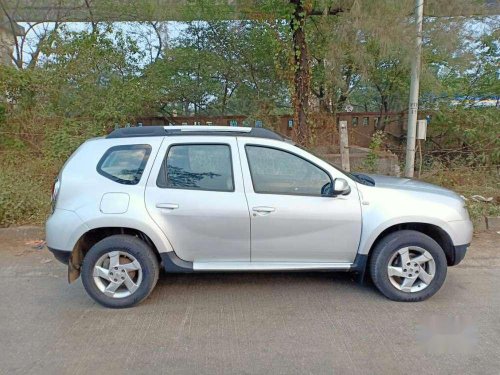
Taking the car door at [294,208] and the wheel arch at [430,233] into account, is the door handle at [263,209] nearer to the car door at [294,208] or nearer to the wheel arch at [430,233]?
the car door at [294,208]

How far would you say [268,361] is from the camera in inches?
106

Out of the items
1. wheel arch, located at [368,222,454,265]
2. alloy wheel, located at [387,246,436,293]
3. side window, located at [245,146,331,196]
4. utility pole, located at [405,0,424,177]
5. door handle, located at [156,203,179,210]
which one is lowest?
alloy wheel, located at [387,246,436,293]

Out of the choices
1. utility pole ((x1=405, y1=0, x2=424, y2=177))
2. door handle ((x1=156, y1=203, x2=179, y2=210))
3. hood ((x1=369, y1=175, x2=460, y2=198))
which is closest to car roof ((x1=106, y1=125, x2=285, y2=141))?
door handle ((x1=156, y1=203, x2=179, y2=210))

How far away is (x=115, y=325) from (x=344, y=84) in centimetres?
761

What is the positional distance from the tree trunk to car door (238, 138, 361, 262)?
4.81 metres

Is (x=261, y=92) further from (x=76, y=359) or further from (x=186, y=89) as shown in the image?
(x=76, y=359)

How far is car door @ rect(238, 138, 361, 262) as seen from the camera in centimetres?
340

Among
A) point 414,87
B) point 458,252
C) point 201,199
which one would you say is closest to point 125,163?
point 201,199

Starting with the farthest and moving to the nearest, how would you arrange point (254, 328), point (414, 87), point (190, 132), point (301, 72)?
point (301, 72)
point (414, 87)
point (190, 132)
point (254, 328)

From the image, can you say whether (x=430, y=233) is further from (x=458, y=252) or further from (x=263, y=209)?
(x=263, y=209)

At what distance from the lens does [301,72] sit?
27.0ft

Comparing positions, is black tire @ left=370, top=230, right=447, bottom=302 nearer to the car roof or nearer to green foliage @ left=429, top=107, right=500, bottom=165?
the car roof

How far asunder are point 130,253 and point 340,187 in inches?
80.2

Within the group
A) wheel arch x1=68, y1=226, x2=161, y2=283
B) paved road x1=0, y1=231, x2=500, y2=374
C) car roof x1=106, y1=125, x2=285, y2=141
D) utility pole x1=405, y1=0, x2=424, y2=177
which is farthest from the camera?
utility pole x1=405, y1=0, x2=424, y2=177
